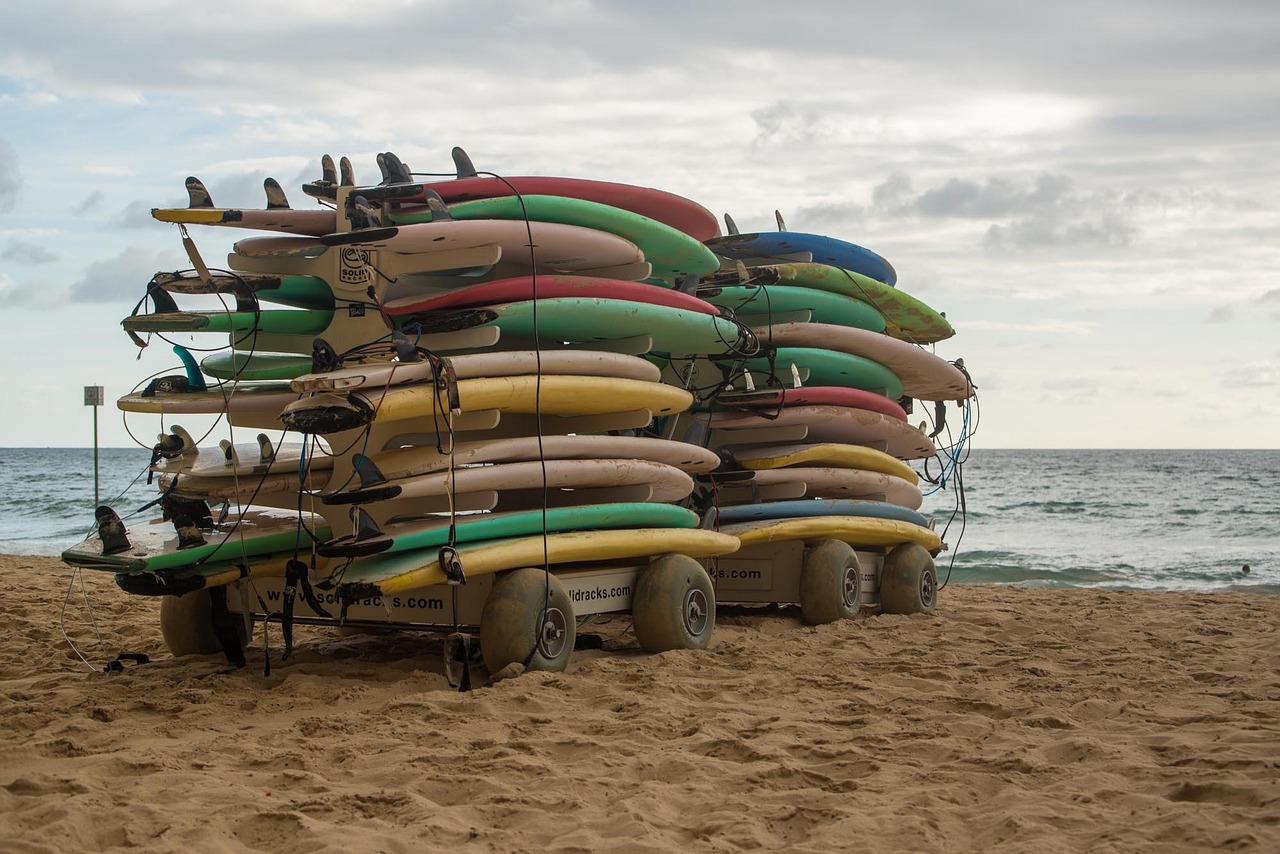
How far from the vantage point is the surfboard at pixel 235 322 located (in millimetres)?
5461

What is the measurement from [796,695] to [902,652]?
1.33 metres

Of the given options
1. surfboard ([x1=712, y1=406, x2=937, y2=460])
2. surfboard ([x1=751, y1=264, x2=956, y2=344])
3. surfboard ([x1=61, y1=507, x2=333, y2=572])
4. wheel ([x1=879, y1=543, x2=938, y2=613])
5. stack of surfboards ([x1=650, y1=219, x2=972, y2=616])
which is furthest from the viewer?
surfboard ([x1=751, y1=264, x2=956, y2=344])

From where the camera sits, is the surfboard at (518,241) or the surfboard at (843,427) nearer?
the surfboard at (518,241)

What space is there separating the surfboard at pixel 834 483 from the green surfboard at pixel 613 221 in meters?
1.30

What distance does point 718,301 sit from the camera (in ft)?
26.0

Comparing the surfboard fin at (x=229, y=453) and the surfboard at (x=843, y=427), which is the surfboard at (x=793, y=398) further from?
the surfboard fin at (x=229, y=453)

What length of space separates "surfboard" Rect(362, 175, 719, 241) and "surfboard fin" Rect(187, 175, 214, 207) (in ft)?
2.39

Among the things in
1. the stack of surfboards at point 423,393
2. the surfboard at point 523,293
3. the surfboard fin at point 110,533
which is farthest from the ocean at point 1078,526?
the surfboard at point 523,293

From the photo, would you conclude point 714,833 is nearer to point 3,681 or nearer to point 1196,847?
point 1196,847

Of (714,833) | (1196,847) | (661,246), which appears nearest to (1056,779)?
(1196,847)

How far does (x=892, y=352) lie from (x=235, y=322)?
14.7ft

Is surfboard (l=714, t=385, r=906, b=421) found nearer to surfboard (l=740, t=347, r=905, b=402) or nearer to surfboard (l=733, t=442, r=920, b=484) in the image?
surfboard (l=740, t=347, r=905, b=402)

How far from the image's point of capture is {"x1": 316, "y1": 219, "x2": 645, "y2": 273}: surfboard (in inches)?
214

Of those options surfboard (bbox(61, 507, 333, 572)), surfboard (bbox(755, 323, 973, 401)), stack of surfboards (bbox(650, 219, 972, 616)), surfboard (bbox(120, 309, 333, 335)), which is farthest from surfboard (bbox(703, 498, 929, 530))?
surfboard (bbox(120, 309, 333, 335))
